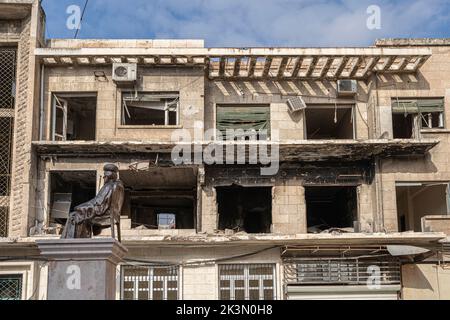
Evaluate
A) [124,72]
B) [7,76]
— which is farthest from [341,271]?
[7,76]

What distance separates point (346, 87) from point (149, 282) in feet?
28.4

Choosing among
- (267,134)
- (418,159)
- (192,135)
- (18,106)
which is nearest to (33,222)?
(18,106)

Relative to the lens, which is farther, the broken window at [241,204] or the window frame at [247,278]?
the broken window at [241,204]

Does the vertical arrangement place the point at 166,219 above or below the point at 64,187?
below

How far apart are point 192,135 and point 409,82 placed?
712 centimetres

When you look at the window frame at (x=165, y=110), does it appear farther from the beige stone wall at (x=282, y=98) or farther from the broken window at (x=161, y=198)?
the broken window at (x=161, y=198)

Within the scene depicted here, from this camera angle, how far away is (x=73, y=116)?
88.7 feet

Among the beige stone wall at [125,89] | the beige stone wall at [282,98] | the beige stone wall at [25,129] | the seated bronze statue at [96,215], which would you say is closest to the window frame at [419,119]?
the beige stone wall at [282,98]

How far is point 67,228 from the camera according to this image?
44.7ft

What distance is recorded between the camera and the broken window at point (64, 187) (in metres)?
24.2

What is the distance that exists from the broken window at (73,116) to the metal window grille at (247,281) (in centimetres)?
666

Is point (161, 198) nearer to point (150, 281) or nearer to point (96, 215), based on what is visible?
point (150, 281)
